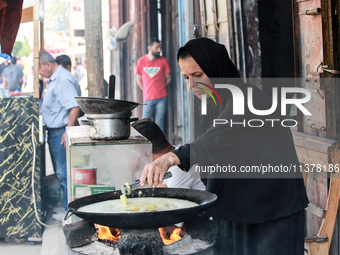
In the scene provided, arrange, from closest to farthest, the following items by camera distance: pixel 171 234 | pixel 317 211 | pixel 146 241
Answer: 1. pixel 146 241
2. pixel 171 234
3. pixel 317 211

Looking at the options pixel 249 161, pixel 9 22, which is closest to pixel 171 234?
pixel 249 161

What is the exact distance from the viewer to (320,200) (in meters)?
3.69

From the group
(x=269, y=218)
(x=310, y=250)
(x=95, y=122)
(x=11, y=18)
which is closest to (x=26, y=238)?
(x=11, y=18)

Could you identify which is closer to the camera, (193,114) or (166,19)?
(193,114)

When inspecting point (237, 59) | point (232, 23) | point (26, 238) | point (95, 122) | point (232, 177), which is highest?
point (232, 23)

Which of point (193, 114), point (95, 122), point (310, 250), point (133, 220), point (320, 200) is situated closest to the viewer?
point (133, 220)

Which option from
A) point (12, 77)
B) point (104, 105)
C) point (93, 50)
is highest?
point (12, 77)

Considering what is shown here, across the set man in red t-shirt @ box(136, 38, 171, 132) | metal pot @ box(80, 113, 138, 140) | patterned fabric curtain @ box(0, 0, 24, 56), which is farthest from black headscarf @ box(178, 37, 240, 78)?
man in red t-shirt @ box(136, 38, 171, 132)

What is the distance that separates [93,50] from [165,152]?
86.4 inches

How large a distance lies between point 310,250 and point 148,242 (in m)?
1.86

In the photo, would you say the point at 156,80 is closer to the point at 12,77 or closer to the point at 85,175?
the point at 12,77

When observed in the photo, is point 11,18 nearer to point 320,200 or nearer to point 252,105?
point 252,105

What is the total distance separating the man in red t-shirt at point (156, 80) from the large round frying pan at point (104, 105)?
→ 18.2 ft

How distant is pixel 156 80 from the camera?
851cm
